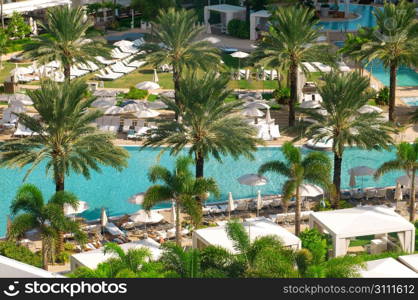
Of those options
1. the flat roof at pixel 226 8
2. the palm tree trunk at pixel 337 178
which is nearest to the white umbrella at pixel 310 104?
the palm tree trunk at pixel 337 178

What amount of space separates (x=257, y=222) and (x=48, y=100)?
767cm

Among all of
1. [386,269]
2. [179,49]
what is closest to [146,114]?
[179,49]

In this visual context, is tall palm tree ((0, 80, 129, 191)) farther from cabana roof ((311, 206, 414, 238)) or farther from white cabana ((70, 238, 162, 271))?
cabana roof ((311, 206, 414, 238))

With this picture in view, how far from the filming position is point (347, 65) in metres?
55.5

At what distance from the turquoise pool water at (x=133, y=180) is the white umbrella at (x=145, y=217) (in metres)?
2.50

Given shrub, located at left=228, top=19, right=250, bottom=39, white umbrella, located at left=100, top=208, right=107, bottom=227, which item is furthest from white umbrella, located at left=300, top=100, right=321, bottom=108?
shrub, located at left=228, top=19, right=250, bottom=39

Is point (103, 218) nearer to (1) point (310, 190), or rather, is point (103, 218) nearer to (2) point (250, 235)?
(2) point (250, 235)

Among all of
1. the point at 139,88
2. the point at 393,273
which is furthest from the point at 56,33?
the point at 393,273

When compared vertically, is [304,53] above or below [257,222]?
above

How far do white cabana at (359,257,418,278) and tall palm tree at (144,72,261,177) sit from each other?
771 centimetres

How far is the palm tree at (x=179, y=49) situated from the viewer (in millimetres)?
44344

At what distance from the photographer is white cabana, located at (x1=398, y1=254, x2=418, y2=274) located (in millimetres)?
27828

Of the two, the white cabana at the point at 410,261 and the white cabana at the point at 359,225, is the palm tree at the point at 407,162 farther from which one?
the white cabana at the point at 410,261

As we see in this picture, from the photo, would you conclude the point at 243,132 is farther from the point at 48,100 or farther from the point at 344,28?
the point at 344,28
